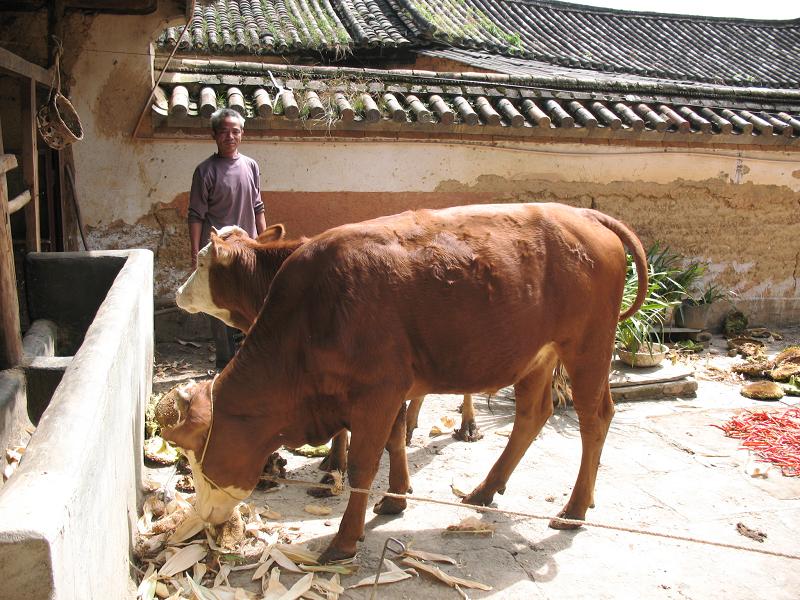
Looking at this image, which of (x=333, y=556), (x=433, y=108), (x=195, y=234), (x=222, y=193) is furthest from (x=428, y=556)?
(x=433, y=108)

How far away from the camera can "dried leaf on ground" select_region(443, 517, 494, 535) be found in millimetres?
4219

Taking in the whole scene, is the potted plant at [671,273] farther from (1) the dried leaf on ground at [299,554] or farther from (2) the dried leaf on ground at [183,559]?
(2) the dried leaf on ground at [183,559]

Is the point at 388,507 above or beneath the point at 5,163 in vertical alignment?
beneath

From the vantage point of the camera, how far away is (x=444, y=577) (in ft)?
12.3

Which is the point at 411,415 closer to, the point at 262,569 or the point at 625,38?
the point at 262,569

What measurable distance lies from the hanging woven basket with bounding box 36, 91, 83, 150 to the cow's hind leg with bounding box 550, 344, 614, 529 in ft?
13.3

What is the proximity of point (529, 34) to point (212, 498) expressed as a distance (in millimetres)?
16774

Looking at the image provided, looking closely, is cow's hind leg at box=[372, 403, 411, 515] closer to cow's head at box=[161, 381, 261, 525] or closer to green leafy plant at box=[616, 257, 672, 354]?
cow's head at box=[161, 381, 261, 525]

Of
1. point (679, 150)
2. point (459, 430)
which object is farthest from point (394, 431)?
point (679, 150)

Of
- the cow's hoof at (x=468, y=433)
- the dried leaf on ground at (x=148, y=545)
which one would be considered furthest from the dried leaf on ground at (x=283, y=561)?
the cow's hoof at (x=468, y=433)

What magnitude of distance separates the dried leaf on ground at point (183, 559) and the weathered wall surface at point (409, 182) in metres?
4.67

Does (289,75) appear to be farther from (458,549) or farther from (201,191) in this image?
(458,549)

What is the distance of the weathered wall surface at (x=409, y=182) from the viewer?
295 inches

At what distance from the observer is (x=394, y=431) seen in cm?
432
